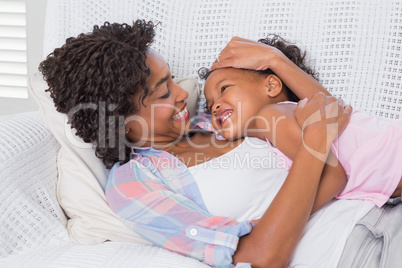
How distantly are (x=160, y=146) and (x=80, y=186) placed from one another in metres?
0.26

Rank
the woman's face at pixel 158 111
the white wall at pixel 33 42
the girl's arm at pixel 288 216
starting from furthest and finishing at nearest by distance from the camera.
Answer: the white wall at pixel 33 42, the woman's face at pixel 158 111, the girl's arm at pixel 288 216

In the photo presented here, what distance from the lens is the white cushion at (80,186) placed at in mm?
1204

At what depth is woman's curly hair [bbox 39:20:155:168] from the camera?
4.01 feet

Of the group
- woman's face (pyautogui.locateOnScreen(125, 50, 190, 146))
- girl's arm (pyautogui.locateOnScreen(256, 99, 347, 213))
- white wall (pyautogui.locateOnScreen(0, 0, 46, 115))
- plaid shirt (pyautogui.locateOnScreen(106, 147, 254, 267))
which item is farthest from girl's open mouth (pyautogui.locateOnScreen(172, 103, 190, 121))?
white wall (pyautogui.locateOnScreen(0, 0, 46, 115))

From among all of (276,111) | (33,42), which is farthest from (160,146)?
(33,42)

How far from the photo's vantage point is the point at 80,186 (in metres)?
1.25

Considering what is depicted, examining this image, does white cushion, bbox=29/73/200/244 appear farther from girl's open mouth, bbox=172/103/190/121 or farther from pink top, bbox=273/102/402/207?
pink top, bbox=273/102/402/207

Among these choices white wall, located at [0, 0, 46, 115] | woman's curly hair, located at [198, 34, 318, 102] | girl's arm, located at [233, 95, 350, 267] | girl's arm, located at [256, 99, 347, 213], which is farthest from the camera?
white wall, located at [0, 0, 46, 115]

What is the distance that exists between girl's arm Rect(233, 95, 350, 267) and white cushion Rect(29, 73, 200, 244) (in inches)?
11.8

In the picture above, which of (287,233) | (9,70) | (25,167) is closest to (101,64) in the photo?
(25,167)

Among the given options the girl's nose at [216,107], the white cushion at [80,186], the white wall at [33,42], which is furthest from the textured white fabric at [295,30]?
the white wall at [33,42]

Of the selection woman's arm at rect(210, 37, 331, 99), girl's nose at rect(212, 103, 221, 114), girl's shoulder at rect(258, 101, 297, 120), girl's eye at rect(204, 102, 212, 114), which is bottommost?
girl's eye at rect(204, 102, 212, 114)

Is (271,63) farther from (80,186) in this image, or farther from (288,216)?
(80,186)

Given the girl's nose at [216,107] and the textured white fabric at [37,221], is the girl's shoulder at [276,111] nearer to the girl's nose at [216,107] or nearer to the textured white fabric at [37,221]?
the girl's nose at [216,107]
